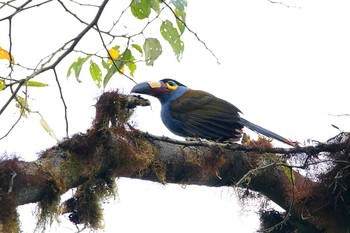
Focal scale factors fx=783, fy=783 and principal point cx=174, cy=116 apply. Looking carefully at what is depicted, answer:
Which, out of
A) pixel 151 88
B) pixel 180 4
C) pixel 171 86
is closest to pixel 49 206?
pixel 180 4

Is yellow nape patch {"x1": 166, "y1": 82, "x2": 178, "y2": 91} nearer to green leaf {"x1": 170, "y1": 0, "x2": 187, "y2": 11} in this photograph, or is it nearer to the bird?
the bird

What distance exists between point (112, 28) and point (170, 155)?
513 mm

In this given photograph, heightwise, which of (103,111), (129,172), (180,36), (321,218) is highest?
(180,36)

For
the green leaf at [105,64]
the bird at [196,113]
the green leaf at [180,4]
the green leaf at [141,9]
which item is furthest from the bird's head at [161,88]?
the green leaf at [180,4]

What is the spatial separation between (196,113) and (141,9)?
158 centimetres

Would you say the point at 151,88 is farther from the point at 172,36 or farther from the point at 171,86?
the point at 172,36

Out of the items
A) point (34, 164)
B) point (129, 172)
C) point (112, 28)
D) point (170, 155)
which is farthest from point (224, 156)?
point (34, 164)

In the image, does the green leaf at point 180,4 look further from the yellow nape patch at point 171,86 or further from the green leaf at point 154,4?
the yellow nape patch at point 171,86

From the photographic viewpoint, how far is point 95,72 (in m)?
2.85

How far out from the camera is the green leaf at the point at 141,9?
2525 mm

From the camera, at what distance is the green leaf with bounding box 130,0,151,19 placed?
99.4 inches

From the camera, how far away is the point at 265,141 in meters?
3.30

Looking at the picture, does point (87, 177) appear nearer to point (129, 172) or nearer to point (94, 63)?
point (129, 172)

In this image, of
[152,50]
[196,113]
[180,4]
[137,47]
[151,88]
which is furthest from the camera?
[151,88]
